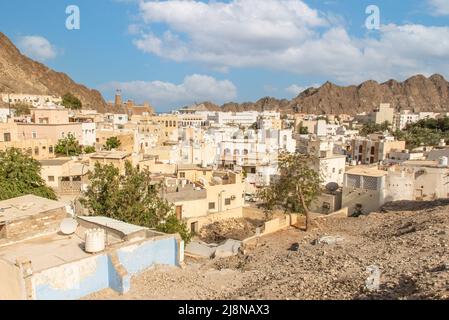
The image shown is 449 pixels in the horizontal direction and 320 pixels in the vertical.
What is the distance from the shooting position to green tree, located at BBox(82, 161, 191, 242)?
14.8 meters

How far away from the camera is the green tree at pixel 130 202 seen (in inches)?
582

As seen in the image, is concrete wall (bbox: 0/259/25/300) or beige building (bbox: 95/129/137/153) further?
beige building (bbox: 95/129/137/153)

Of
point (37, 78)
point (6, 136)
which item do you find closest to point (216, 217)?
point (6, 136)

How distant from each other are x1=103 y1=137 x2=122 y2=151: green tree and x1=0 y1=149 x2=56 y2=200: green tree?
17096 mm

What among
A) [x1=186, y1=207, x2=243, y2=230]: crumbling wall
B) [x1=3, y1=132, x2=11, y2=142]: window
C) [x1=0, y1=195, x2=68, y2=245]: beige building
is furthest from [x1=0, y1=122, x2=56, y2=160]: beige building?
[x1=0, y1=195, x2=68, y2=245]: beige building

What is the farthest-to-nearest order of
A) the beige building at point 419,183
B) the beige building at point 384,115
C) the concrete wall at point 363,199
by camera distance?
the beige building at point 384,115
the beige building at point 419,183
the concrete wall at point 363,199

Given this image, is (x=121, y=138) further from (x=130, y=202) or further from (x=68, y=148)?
(x=130, y=202)

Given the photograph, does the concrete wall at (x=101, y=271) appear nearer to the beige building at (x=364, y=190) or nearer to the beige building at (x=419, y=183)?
the beige building at (x=364, y=190)

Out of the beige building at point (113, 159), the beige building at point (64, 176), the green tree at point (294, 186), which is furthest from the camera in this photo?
the beige building at point (113, 159)

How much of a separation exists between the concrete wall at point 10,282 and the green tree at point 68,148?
2482 centimetres

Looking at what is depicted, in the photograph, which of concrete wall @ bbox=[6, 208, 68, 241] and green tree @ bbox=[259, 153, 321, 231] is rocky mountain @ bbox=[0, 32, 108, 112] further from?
concrete wall @ bbox=[6, 208, 68, 241]

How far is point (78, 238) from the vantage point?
9523 mm

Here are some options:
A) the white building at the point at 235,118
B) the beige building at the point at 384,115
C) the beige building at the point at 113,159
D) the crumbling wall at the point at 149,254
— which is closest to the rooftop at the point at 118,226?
the crumbling wall at the point at 149,254

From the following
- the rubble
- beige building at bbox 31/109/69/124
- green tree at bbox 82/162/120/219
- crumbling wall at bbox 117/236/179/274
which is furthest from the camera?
beige building at bbox 31/109/69/124
